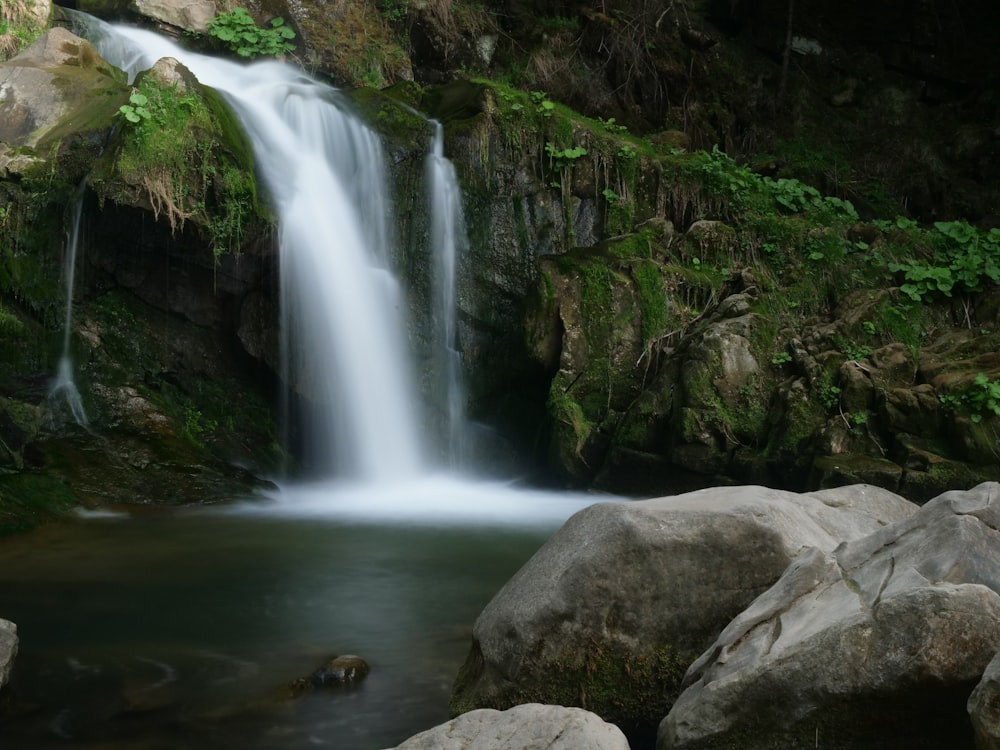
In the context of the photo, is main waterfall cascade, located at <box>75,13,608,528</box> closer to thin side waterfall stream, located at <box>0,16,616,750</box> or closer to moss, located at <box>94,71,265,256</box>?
thin side waterfall stream, located at <box>0,16,616,750</box>

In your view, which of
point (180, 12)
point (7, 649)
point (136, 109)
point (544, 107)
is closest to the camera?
point (7, 649)

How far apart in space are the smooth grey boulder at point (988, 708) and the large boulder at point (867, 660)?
276mm

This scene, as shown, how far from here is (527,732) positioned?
284 centimetres

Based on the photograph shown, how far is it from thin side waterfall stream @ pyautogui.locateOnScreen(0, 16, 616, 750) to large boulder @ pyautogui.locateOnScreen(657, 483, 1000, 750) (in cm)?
139

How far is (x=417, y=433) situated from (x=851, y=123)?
9.73 m

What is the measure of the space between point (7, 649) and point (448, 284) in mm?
7002

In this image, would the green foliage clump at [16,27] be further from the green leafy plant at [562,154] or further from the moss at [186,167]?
→ the green leafy plant at [562,154]

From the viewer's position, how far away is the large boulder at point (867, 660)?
2.87 m

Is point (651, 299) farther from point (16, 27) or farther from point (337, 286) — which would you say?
point (16, 27)

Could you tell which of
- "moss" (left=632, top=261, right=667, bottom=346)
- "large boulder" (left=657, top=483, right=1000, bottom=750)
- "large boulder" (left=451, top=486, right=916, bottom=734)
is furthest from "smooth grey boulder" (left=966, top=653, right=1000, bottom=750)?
"moss" (left=632, top=261, right=667, bottom=346)

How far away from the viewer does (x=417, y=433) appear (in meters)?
10.4

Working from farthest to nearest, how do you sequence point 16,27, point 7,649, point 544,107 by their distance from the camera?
point 544,107, point 16,27, point 7,649

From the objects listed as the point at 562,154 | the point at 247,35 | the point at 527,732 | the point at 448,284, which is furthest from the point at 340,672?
the point at 247,35

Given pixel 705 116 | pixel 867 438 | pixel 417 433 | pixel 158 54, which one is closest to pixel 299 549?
pixel 417 433
